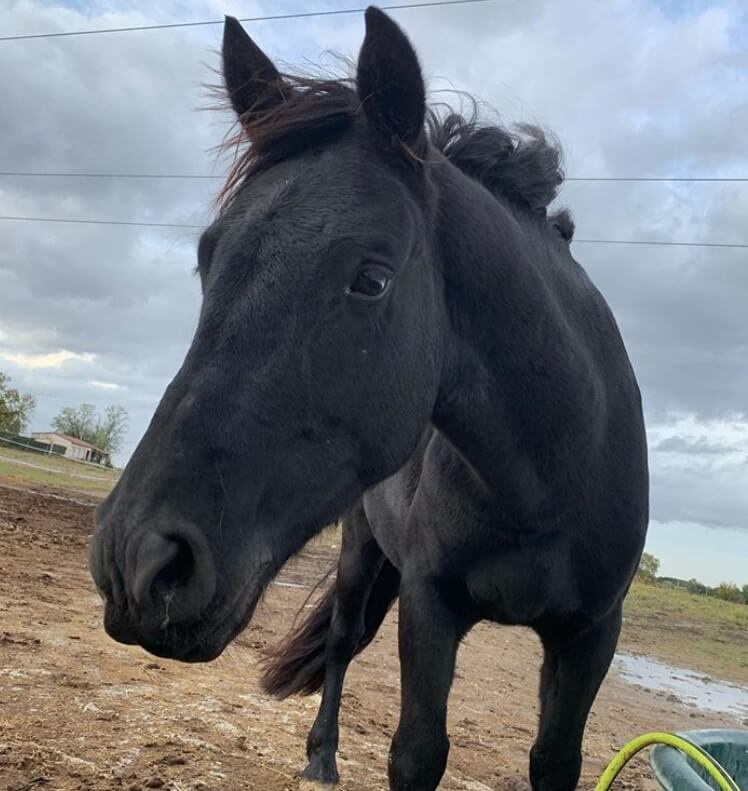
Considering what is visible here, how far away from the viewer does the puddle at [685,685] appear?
7809mm

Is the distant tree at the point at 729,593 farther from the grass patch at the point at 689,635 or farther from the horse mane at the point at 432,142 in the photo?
the horse mane at the point at 432,142

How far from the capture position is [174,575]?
161 cm

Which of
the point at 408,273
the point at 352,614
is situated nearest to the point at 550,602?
the point at 408,273

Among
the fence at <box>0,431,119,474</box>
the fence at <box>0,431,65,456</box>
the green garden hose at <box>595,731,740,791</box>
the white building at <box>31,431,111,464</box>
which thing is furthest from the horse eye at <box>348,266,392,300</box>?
the white building at <box>31,431,111,464</box>

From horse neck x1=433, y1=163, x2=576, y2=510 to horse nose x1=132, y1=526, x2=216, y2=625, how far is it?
1.13 m

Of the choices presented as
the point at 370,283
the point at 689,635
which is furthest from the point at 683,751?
the point at 689,635

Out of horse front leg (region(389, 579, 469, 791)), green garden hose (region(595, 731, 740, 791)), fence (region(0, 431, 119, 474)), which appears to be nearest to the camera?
green garden hose (region(595, 731, 740, 791))

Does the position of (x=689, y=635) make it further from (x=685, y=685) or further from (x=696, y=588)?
(x=696, y=588)

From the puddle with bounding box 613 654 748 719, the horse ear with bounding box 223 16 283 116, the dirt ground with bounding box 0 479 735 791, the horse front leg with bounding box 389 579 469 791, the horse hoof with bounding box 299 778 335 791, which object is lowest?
the horse hoof with bounding box 299 778 335 791

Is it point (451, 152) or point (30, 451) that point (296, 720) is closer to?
point (451, 152)

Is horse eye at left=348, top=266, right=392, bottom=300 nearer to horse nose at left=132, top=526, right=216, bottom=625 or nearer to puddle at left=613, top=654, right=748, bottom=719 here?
horse nose at left=132, top=526, right=216, bottom=625

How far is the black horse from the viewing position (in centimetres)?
173

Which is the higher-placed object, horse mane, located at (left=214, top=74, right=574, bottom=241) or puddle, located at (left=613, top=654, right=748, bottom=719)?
horse mane, located at (left=214, top=74, right=574, bottom=241)

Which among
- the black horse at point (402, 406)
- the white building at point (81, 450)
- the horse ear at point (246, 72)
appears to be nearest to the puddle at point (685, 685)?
the black horse at point (402, 406)
